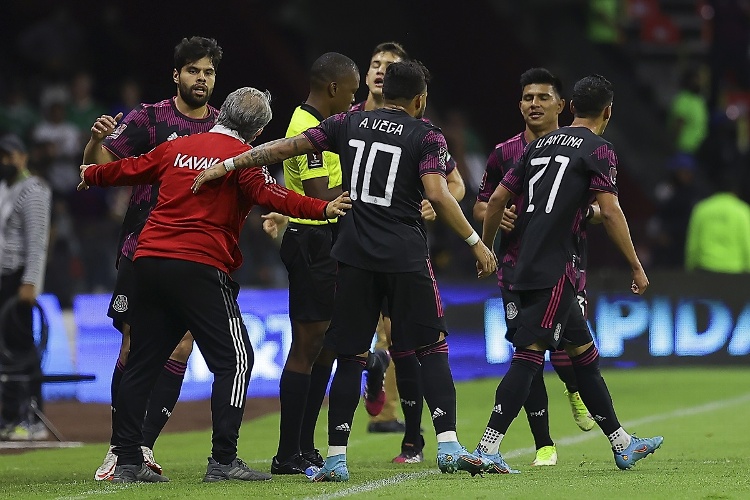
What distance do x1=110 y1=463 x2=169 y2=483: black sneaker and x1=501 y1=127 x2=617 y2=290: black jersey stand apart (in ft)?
7.45

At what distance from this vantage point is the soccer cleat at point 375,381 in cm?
980

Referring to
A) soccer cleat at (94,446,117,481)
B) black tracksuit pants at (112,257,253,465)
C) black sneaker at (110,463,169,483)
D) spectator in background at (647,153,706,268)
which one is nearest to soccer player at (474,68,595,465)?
black tracksuit pants at (112,257,253,465)

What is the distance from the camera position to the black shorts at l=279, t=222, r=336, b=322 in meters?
8.49

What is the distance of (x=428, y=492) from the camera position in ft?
23.4

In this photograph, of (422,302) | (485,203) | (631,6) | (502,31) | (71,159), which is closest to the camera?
(422,302)

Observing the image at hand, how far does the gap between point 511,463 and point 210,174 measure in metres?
2.83

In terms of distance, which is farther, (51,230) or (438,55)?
(438,55)

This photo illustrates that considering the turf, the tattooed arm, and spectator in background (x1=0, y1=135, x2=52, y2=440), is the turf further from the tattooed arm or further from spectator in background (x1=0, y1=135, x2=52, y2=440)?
the tattooed arm

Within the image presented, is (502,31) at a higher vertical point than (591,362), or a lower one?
higher

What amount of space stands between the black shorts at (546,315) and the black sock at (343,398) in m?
0.93

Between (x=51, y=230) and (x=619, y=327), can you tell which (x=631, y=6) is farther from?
(x=51, y=230)

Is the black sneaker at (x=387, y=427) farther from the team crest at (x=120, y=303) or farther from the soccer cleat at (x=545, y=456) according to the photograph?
the team crest at (x=120, y=303)

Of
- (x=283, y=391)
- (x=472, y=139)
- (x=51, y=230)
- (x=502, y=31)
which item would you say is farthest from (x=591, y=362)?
(x=502, y=31)

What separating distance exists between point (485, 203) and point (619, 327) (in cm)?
745
